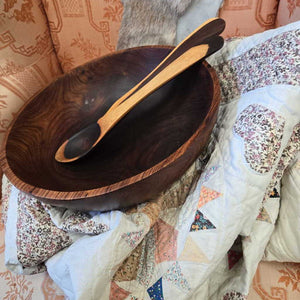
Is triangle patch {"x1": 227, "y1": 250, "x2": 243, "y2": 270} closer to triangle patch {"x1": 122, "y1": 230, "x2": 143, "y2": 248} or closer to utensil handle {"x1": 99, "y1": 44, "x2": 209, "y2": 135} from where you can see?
triangle patch {"x1": 122, "y1": 230, "x2": 143, "y2": 248}

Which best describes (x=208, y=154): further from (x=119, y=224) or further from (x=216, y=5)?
(x=216, y=5)

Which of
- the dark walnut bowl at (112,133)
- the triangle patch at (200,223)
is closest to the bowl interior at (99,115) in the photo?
the dark walnut bowl at (112,133)

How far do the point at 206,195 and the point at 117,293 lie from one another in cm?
20

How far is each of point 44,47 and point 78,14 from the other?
0.11m

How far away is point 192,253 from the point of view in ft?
1.34

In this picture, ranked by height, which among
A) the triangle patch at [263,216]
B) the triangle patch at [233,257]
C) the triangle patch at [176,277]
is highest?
the triangle patch at [263,216]

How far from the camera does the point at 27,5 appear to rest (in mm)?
622

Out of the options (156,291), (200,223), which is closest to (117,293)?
(156,291)

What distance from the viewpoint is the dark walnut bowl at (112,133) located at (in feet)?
1.21

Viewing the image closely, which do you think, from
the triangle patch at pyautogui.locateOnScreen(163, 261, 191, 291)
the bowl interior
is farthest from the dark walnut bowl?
the triangle patch at pyautogui.locateOnScreen(163, 261, 191, 291)

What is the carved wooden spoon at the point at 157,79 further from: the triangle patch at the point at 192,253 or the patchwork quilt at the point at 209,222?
the triangle patch at the point at 192,253

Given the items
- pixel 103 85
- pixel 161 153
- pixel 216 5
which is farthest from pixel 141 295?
pixel 216 5

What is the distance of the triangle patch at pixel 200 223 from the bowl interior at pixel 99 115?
0.11 metres

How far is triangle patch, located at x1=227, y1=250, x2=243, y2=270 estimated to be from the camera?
463mm
